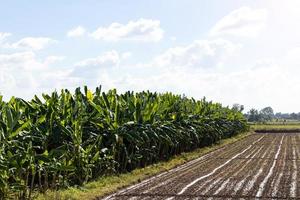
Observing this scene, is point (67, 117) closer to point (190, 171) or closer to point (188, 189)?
point (188, 189)

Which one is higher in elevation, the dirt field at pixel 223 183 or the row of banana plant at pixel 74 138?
the row of banana plant at pixel 74 138

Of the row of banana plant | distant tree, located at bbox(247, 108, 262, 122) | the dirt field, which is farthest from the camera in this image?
distant tree, located at bbox(247, 108, 262, 122)

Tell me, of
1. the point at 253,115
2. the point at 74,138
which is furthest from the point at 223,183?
the point at 253,115

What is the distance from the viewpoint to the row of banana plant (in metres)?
12.6

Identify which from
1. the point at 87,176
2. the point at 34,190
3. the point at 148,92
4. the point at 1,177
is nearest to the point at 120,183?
the point at 87,176

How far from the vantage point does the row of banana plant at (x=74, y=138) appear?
41.3 feet

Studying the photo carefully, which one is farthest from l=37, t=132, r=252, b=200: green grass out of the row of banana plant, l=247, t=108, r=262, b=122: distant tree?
l=247, t=108, r=262, b=122: distant tree

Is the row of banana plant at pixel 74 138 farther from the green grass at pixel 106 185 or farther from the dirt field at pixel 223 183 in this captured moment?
the dirt field at pixel 223 183

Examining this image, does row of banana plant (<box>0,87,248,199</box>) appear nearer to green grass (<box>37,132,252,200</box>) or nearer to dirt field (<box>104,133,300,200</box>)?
green grass (<box>37,132,252,200</box>)

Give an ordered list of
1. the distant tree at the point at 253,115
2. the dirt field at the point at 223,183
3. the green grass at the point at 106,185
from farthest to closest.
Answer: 1. the distant tree at the point at 253,115
2. the dirt field at the point at 223,183
3. the green grass at the point at 106,185

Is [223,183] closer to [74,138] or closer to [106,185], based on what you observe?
[106,185]

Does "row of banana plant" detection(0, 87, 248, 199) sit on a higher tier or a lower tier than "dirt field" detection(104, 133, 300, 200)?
higher

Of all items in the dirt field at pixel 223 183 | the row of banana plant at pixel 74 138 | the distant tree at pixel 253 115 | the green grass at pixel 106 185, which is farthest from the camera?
the distant tree at pixel 253 115

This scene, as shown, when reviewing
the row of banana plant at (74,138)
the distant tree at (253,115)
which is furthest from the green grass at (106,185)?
the distant tree at (253,115)
